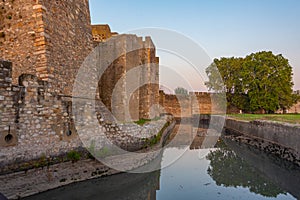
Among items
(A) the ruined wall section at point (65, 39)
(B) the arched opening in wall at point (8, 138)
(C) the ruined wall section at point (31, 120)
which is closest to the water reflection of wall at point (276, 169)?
(C) the ruined wall section at point (31, 120)

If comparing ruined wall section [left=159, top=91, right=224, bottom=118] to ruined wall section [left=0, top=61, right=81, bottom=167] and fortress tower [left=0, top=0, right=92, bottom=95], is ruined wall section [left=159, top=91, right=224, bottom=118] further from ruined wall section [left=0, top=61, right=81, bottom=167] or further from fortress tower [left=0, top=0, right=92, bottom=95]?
ruined wall section [left=0, top=61, right=81, bottom=167]

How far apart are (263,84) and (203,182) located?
21.8 meters

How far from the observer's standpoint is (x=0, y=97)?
17.0 ft

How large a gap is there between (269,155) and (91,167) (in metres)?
9.59

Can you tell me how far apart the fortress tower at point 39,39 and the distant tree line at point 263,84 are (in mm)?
23976

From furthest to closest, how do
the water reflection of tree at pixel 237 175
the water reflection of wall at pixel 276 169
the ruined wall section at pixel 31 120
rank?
1. the water reflection of wall at pixel 276 169
2. the water reflection of tree at pixel 237 175
3. the ruined wall section at pixel 31 120

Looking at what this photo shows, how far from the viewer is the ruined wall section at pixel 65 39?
288 inches

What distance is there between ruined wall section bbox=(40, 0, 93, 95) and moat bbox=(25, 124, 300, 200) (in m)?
3.59

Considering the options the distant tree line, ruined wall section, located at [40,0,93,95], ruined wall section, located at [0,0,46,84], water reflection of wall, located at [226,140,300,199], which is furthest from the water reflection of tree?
the distant tree line

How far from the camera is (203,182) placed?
25.9 feet

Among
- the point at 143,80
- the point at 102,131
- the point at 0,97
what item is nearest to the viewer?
the point at 0,97

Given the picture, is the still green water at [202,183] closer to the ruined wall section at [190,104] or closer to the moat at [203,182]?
the moat at [203,182]

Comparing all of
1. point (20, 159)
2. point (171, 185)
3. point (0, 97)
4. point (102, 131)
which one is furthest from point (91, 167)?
point (0, 97)

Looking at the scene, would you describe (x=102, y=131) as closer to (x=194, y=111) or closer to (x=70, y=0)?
(x=70, y=0)
